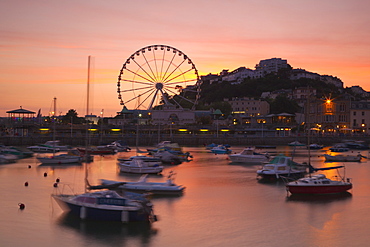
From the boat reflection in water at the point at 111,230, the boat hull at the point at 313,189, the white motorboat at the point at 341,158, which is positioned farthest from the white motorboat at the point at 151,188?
the white motorboat at the point at 341,158

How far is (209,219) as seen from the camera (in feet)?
93.2

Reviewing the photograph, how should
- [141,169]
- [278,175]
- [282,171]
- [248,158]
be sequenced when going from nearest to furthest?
[278,175] < [282,171] < [141,169] < [248,158]

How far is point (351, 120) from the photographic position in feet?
382

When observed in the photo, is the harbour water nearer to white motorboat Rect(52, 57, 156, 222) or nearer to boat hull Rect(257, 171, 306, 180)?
white motorboat Rect(52, 57, 156, 222)

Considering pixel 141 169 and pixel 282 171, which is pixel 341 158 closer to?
pixel 282 171

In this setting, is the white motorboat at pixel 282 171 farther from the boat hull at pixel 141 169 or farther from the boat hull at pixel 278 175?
the boat hull at pixel 141 169

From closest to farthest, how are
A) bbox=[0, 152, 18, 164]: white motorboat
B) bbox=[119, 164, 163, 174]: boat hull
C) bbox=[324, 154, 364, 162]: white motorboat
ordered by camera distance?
bbox=[119, 164, 163, 174]: boat hull → bbox=[0, 152, 18, 164]: white motorboat → bbox=[324, 154, 364, 162]: white motorboat

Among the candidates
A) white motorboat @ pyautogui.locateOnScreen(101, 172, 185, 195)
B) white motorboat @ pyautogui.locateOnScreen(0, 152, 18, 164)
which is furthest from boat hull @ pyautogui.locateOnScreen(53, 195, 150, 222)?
white motorboat @ pyautogui.locateOnScreen(0, 152, 18, 164)

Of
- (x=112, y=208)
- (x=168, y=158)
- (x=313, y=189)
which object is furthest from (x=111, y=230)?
(x=168, y=158)

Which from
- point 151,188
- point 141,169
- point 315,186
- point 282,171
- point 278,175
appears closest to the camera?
point 151,188

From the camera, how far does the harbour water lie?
24.3 metres

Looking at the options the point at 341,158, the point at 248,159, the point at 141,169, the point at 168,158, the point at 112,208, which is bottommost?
the point at 112,208

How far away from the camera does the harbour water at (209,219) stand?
24.3m

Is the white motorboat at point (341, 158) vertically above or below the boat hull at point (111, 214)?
above
